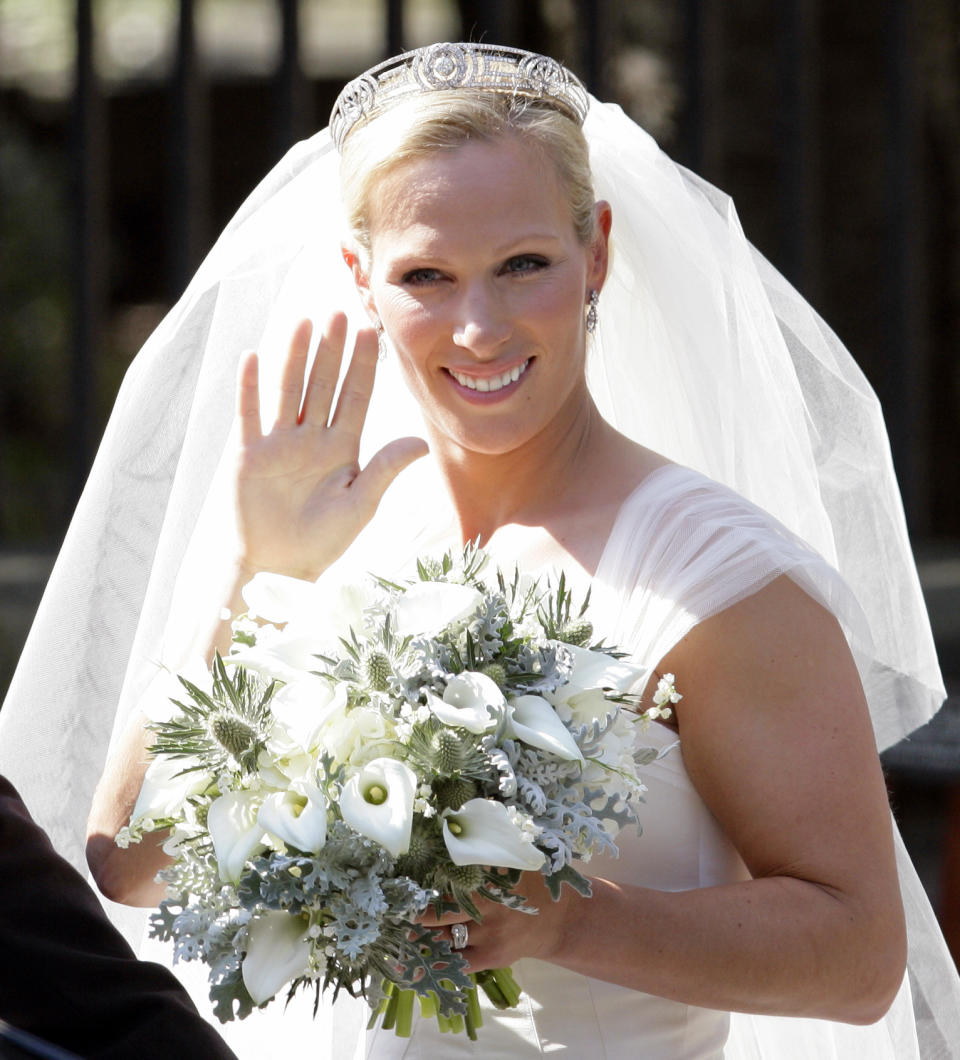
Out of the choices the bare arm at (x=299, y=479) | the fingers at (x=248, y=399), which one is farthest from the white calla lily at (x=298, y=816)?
the fingers at (x=248, y=399)

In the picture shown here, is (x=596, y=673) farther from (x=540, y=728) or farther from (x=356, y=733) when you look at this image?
(x=356, y=733)

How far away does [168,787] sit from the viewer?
1945mm

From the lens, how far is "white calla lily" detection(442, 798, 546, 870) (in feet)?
5.65

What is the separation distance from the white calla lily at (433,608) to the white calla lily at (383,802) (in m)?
0.15

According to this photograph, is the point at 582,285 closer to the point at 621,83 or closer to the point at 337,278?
the point at 337,278

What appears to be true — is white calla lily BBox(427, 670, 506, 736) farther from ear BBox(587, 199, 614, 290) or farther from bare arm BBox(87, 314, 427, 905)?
ear BBox(587, 199, 614, 290)

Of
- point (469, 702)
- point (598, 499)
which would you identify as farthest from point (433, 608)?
point (598, 499)

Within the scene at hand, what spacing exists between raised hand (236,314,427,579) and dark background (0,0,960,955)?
3634mm

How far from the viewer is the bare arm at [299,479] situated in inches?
96.7

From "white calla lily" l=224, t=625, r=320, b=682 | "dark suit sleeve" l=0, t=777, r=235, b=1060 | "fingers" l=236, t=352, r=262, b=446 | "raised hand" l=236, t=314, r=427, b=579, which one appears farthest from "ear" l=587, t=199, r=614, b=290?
"dark suit sleeve" l=0, t=777, r=235, b=1060

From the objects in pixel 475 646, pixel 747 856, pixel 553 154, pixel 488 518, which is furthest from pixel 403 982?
pixel 553 154

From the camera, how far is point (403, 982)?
180 centimetres

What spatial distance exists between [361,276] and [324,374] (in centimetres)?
17

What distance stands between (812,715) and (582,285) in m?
0.73
